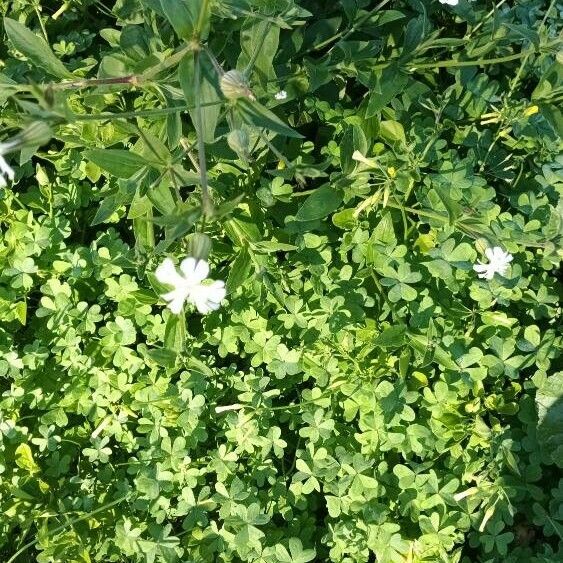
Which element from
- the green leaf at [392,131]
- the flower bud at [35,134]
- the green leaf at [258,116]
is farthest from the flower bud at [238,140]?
the green leaf at [392,131]

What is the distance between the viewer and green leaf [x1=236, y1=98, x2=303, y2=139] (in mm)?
1192

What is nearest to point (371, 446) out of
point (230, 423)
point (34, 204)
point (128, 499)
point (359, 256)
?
point (230, 423)

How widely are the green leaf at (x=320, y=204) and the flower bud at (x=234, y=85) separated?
431 mm

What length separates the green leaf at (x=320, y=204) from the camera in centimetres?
158

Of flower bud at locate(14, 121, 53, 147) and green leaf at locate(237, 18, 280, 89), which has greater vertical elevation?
flower bud at locate(14, 121, 53, 147)

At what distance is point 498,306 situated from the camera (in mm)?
1827

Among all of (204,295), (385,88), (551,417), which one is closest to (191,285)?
(204,295)

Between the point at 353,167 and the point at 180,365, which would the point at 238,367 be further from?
the point at 353,167

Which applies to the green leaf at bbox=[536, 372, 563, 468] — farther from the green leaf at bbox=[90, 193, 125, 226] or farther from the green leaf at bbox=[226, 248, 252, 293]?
the green leaf at bbox=[90, 193, 125, 226]

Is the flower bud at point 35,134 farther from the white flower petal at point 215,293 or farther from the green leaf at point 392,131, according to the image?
the green leaf at point 392,131

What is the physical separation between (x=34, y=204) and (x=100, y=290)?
0.86ft

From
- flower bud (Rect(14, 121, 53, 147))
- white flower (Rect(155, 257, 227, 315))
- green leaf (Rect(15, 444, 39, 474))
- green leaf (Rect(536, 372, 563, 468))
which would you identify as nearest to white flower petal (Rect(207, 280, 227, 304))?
white flower (Rect(155, 257, 227, 315))

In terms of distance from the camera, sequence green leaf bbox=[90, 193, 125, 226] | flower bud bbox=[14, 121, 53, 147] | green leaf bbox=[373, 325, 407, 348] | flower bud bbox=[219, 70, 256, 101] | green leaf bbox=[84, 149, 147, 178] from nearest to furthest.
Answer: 1. flower bud bbox=[14, 121, 53, 147]
2. flower bud bbox=[219, 70, 256, 101]
3. green leaf bbox=[84, 149, 147, 178]
4. green leaf bbox=[90, 193, 125, 226]
5. green leaf bbox=[373, 325, 407, 348]

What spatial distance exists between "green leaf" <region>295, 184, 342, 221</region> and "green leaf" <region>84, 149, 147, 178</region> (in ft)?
1.19
